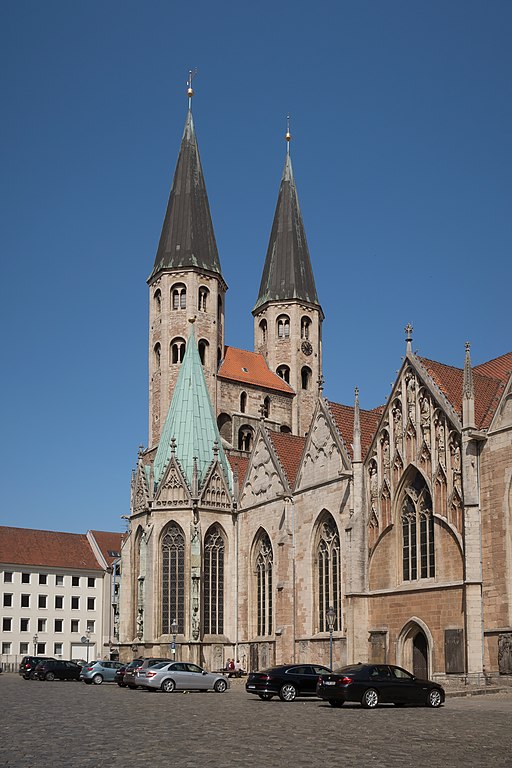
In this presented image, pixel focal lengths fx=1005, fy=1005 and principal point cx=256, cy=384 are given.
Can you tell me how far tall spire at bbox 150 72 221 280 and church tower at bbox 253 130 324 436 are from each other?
9.53 meters

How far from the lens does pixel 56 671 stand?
5497 cm

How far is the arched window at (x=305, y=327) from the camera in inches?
3484

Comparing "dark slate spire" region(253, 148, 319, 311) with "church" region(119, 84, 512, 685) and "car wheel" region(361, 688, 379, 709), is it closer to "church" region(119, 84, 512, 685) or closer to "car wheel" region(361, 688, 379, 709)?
"church" region(119, 84, 512, 685)

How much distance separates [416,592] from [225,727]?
20.8 meters

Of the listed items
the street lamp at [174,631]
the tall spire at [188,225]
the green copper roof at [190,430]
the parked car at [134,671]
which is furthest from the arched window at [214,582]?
the tall spire at [188,225]

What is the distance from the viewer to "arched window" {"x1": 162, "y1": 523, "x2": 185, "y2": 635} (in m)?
54.4

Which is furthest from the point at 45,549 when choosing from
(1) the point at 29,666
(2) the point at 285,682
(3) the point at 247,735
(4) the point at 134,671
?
(3) the point at 247,735

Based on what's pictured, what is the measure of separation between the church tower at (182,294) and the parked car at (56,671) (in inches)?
939

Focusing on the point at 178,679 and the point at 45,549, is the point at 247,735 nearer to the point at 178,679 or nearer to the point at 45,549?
the point at 178,679

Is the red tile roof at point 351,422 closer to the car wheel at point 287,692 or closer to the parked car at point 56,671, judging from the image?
the car wheel at point 287,692

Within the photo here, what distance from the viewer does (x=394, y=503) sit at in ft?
141

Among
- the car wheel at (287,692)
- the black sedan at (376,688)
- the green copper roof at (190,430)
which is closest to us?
the black sedan at (376,688)

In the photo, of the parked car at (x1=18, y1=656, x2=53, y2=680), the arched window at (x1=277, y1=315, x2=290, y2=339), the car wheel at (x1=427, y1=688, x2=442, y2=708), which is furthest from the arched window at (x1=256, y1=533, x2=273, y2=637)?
the arched window at (x1=277, y1=315, x2=290, y2=339)

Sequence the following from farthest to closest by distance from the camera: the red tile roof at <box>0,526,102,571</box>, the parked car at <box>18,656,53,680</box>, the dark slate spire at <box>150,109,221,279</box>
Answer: the red tile roof at <box>0,526,102,571</box> → the dark slate spire at <box>150,109,221,279</box> → the parked car at <box>18,656,53,680</box>
